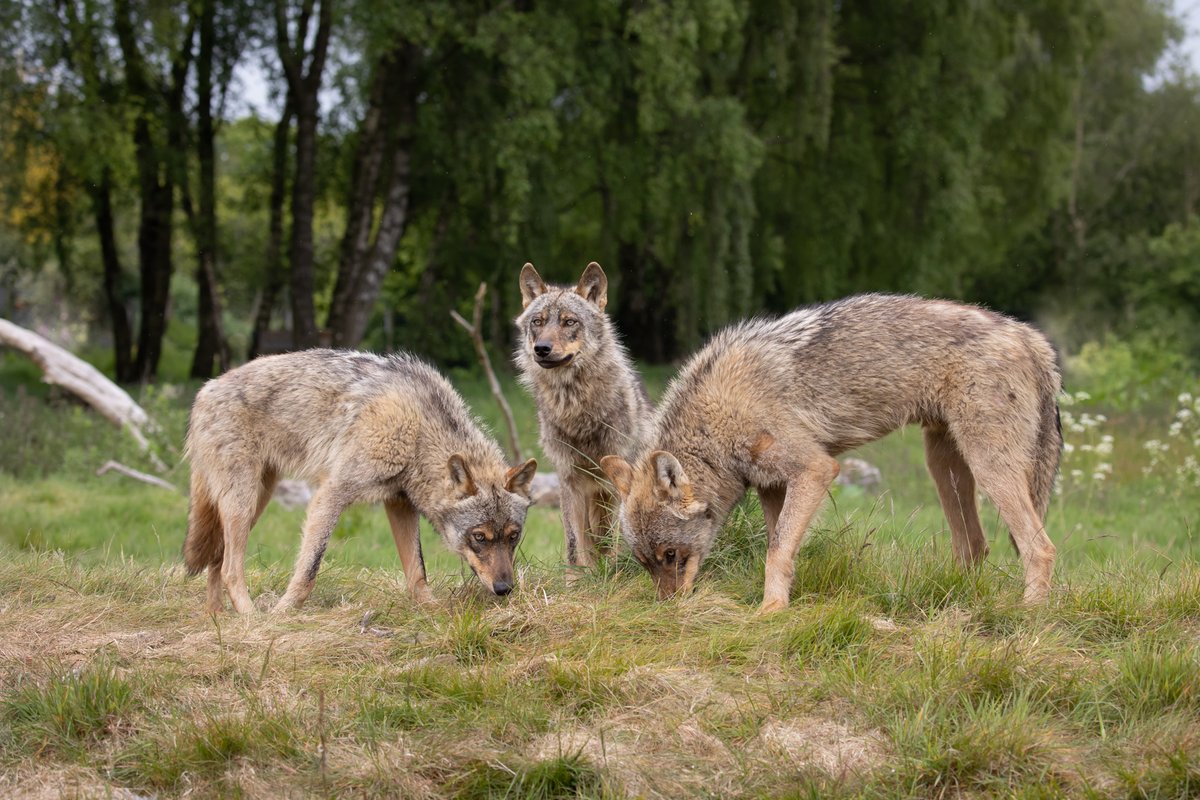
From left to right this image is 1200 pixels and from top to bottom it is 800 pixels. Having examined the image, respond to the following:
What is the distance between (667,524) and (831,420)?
106cm

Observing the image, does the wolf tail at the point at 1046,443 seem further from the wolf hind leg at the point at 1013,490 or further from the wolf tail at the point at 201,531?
the wolf tail at the point at 201,531

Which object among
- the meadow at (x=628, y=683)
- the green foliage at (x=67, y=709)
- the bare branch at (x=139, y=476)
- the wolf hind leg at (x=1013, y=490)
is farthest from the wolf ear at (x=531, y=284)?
the bare branch at (x=139, y=476)

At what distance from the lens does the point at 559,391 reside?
750cm

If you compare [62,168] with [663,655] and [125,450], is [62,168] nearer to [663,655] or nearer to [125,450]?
[125,450]

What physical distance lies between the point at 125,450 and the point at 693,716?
425 inches

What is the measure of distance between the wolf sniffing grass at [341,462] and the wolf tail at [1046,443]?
2.79 metres

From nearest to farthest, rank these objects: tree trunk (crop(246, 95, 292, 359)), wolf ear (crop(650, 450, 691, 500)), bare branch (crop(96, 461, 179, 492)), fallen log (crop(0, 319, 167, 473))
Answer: wolf ear (crop(650, 450, 691, 500))
bare branch (crop(96, 461, 179, 492))
fallen log (crop(0, 319, 167, 473))
tree trunk (crop(246, 95, 292, 359))

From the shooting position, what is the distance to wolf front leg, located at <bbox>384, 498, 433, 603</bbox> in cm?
701

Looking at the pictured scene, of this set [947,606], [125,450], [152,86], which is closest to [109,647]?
[947,606]

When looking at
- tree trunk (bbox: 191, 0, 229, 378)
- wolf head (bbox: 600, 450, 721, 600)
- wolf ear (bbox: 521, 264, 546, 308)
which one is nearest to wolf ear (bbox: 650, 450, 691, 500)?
wolf head (bbox: 600, 450, 721, 600)

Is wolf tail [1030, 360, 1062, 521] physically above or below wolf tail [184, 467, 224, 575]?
above

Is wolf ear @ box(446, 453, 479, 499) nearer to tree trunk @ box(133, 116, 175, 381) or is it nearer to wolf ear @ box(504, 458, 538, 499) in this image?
wolf ear @ box(504, 458, 538, 499)

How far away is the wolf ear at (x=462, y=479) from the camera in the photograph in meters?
6.74

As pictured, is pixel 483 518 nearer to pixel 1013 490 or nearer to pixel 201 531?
pixel 201 531
